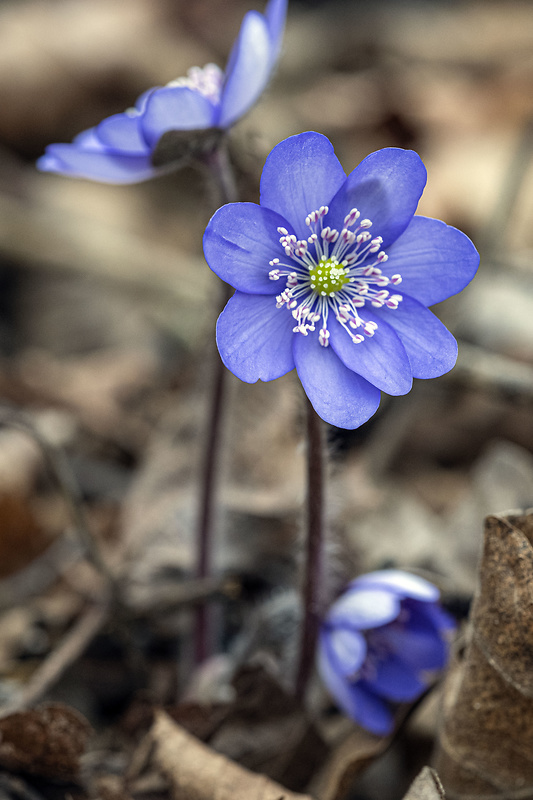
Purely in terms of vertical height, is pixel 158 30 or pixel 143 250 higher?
pixel 158 30

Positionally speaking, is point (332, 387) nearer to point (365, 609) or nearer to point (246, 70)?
point (365, 609)

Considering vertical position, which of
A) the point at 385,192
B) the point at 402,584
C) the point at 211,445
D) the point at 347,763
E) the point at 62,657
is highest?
the point at 385,192

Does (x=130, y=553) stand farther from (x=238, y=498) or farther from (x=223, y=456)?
Answer: (x=223, y=456)

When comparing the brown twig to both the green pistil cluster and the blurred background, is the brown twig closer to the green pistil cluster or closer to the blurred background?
the blurred background

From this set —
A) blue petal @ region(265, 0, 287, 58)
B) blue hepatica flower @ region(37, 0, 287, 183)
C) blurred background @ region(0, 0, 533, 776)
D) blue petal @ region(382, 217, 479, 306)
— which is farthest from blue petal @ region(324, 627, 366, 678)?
blue petal @ region(265, 0, 287, 58)

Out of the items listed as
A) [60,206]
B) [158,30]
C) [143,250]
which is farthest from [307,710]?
[158,30]

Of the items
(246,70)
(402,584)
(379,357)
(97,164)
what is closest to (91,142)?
(97,164)

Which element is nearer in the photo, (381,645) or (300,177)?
(300,177)
